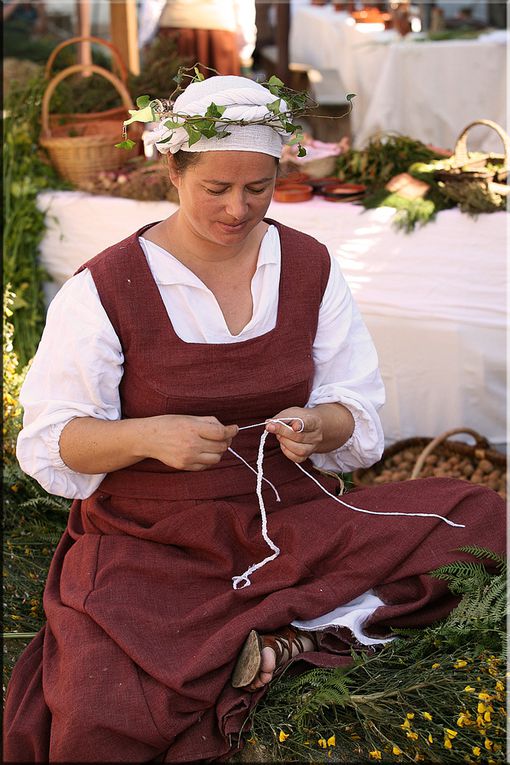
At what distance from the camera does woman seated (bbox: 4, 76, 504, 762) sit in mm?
2090

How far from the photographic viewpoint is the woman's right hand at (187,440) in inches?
84.7

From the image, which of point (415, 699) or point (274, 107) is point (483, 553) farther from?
point (274, 107)

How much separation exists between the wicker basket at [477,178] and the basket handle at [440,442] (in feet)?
3.05

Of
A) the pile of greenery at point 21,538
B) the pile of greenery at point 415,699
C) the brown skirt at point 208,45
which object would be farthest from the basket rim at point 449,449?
the brown skirt at point 208,45

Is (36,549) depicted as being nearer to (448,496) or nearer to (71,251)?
(448,496)

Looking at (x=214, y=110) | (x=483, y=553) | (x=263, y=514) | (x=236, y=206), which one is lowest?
(x=483, y=553)

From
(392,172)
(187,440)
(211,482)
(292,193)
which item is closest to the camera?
(187,440)

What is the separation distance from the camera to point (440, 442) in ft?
12.9

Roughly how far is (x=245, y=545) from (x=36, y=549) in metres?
1.04

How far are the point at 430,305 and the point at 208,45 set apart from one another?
3098 mm

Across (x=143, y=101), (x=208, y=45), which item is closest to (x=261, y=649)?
(x=143, y=101)

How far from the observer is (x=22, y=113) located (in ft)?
16.5

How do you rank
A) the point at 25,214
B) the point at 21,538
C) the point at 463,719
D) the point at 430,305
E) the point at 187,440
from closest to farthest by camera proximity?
the point at 463,719, the point at 187,440, the point at 21,538, the point at 430,305, the point at 25,214

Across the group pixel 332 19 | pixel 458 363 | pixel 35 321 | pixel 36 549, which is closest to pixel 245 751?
pixel 36 549
